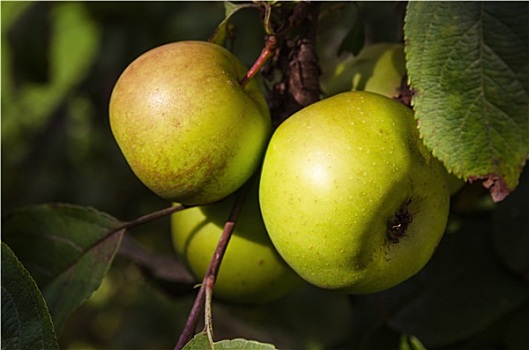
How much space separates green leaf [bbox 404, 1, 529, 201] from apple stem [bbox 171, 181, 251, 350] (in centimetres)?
26

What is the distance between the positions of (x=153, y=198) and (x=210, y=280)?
138 centimetres

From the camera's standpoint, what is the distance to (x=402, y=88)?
1.01 metres

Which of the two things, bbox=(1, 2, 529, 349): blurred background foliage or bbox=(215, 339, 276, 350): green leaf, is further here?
bbox=(1, 2, 529, 349): blurred background foliage

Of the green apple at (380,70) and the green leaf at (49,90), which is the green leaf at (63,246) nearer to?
the green apple at (380,70)

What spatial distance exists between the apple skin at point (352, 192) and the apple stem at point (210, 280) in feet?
0.22

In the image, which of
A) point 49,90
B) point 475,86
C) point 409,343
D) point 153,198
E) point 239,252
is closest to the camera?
point 475,86

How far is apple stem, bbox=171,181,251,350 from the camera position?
898 mm

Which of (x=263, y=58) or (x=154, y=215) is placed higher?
(x=263, y=58)

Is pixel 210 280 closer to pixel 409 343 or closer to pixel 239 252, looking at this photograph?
pixel 239 252

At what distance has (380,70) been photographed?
1.05 metres

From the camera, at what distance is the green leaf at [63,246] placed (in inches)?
42.3

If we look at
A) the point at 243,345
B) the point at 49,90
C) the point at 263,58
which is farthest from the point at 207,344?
the point at 49,90

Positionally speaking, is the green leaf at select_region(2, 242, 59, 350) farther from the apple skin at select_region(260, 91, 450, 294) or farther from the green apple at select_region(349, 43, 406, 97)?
the green apple at select_region(349, 43, 406, 97)

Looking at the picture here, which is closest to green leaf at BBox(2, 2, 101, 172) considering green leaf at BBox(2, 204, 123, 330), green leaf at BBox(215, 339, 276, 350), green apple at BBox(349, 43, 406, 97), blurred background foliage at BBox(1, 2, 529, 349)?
blurred background foliage at BBox(1, 2, 529, 349)
